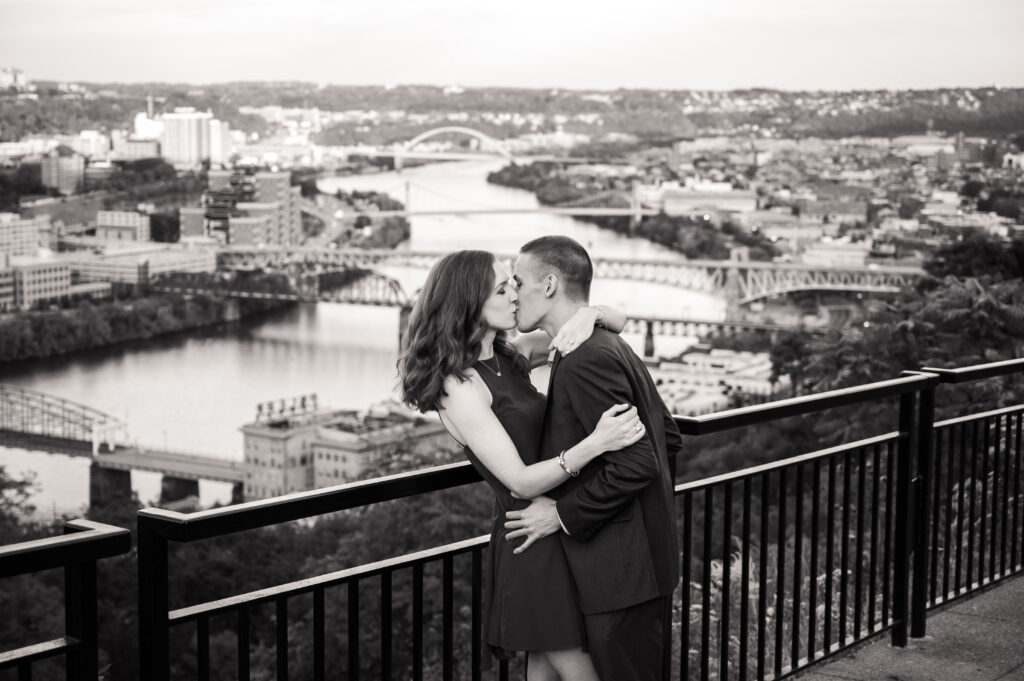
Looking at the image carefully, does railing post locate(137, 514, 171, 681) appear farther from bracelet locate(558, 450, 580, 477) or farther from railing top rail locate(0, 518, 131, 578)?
bracelet locate(558, 450, 580, 477)

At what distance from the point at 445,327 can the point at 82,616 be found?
739 mm

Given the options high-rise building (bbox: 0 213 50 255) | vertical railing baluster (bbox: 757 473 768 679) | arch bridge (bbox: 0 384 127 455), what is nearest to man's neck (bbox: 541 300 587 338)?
vertical railing baluster (bbox: 757 473 768 679)

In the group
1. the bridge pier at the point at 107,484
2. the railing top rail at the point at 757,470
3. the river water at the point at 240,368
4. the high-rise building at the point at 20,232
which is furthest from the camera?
the high-rise building at the point at 20,232

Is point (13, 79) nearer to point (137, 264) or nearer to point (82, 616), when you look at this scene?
point (137, 264)

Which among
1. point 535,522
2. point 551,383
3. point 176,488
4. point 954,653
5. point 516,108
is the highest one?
point 516,108

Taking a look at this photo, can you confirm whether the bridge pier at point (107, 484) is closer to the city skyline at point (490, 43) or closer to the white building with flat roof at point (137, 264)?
the white building with flat roof at point (137, 264)

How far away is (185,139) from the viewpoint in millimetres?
70938

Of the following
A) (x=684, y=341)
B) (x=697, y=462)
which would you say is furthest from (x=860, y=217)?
(x=697, y=462)

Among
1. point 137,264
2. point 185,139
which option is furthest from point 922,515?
point 185,139

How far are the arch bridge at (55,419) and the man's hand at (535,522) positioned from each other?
45149 millimetres

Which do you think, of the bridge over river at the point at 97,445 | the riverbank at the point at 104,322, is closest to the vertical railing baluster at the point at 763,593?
the bridge over river at the point at 97,445

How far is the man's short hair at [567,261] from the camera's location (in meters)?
2.21

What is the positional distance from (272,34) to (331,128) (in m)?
9.23

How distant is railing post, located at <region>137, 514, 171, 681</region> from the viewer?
188cm
